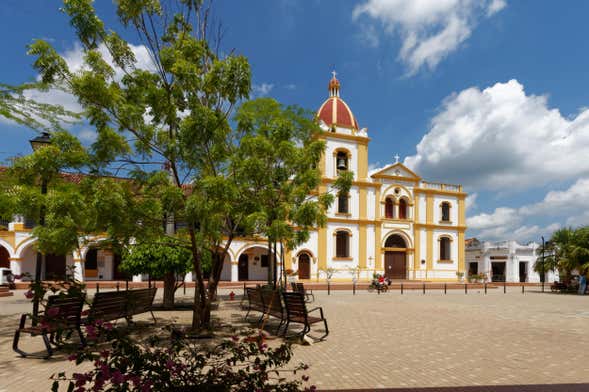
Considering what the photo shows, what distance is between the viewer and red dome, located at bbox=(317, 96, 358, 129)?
32250mm

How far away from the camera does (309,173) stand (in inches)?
379

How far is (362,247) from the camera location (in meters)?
30.8

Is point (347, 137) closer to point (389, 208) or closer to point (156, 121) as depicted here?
point (389, 208)

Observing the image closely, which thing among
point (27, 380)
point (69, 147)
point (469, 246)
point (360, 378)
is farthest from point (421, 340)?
point (469, 246)

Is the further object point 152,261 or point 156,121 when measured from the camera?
point 152,261

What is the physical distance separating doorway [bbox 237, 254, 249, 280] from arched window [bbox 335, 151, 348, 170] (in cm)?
Result: 1014

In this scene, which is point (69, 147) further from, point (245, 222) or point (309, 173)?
point (309, 173)

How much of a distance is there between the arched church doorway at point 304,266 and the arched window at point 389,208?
7.86 m

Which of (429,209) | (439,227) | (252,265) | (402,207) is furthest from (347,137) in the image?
(252,265)

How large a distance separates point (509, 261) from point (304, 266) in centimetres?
2012

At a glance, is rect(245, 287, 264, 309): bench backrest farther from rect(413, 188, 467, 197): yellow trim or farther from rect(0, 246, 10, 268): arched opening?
rect(413, 188, 467, 197): yellow trim

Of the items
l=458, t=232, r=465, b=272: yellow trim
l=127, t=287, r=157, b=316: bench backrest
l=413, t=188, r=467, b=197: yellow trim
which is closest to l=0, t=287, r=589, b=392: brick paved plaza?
l=127, t=287, r=157, b=316: bench backrest

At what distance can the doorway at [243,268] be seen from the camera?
99.2ft

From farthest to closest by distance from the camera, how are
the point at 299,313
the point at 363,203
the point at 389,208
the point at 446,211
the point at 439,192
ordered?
the point at 446,211
the point at 439,192
the point at 389,208
the point at 363,203
the point at 299,313
